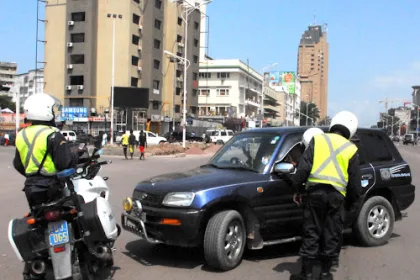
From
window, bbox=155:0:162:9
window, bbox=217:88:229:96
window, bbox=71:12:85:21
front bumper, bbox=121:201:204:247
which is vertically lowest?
front bumper, bbox=121:201:204:247

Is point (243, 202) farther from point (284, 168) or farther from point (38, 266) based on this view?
point (38, 266)

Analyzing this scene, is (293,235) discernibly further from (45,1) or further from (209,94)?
(209,94)

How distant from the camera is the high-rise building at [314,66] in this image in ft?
551

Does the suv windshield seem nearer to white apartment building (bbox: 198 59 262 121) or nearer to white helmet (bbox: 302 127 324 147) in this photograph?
white helmet (bbox: 302 127 324 147)

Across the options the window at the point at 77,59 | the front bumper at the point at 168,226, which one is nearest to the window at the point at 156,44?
the window at the point at 77,59

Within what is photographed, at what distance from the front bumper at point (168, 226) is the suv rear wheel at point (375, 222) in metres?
2.53

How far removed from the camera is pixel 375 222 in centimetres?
632

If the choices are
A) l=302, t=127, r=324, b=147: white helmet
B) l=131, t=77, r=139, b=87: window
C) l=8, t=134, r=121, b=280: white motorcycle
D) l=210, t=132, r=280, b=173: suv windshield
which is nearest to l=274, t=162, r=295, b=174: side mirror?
l=210, t=132, r=280, b=173: suv windshield

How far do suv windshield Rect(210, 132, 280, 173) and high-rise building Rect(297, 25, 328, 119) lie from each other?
16334cm

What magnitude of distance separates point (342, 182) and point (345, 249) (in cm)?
213

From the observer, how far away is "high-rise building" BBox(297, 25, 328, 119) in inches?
6609

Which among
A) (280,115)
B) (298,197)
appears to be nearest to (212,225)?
(298,197)

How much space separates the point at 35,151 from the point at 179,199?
5.57 feet

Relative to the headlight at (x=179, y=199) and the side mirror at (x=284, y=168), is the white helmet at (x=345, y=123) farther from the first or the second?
the headlight at (x=179, y=199)
